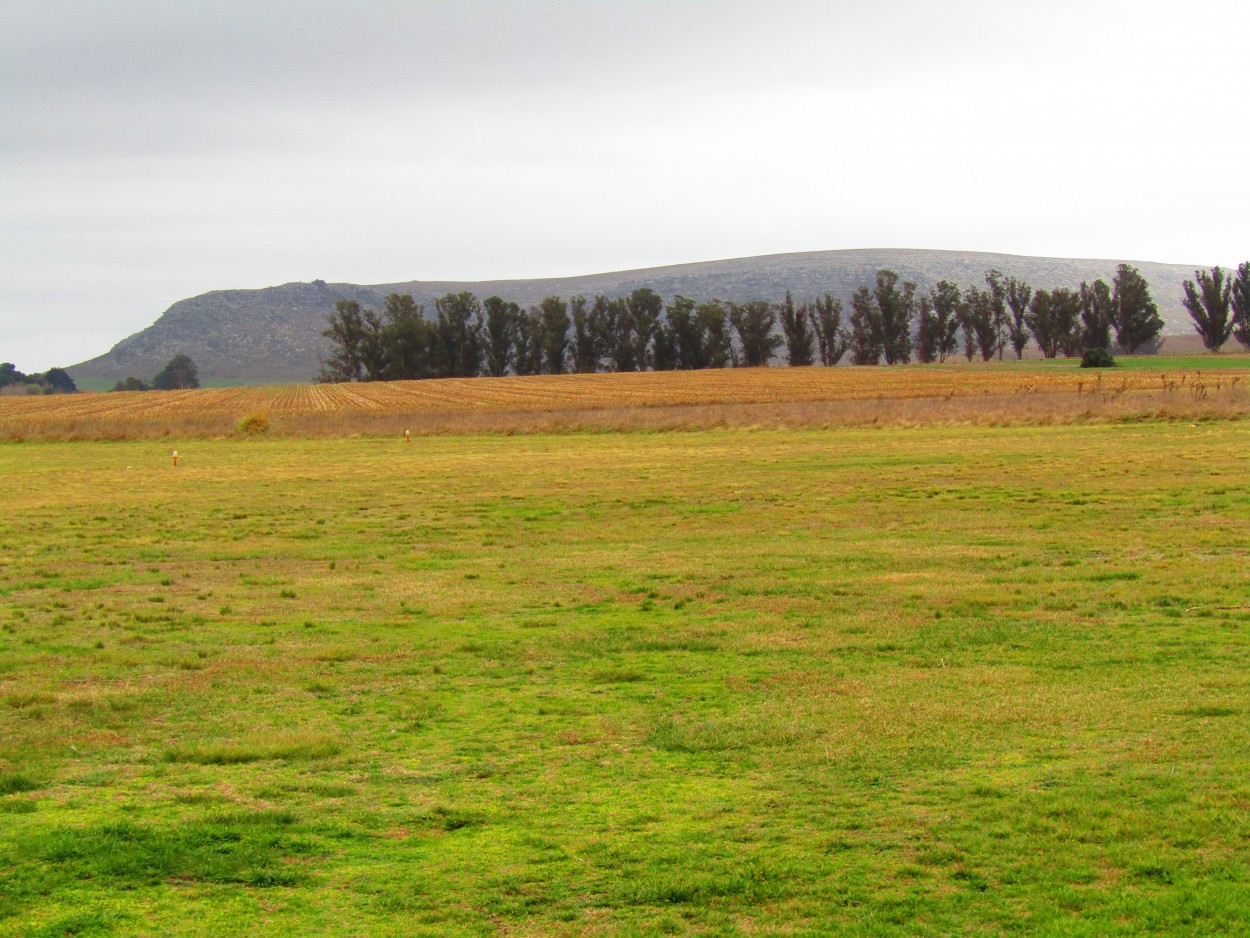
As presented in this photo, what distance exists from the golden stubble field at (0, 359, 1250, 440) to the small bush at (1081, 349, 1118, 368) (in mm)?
1987

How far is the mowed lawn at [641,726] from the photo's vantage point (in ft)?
19.4

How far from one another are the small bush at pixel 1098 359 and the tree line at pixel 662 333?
25.7 m

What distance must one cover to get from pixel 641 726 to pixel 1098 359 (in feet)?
333

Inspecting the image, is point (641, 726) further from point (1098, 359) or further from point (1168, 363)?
point (1168, 363)

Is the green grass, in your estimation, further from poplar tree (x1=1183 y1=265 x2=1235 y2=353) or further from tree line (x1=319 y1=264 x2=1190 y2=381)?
tree line (x1=319 y1=264 x2=1190 y2=381)

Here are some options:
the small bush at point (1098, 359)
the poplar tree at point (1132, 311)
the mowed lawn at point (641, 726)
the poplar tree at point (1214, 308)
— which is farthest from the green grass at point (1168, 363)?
the mowed lawn at point (641, 726)

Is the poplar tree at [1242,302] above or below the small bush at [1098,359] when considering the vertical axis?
above

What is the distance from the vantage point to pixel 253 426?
5847 centimetres

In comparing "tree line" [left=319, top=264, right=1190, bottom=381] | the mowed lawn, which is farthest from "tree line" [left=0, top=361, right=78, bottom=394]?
the mowed lawn

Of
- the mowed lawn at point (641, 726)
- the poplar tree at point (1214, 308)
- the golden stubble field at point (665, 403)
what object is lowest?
the mowed lawn at point (641, 726)

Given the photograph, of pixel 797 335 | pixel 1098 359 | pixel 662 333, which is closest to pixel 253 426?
pixel 1098 359

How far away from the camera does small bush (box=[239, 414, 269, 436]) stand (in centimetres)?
5816

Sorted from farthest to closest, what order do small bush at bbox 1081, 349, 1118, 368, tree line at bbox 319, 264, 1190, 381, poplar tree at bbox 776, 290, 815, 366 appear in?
1. poplar tree at bbox 776, 290, 815, 366
2. tree line at bbox 319, 264, 1190, 381
3. small bush at bbox 1081, 349, 1118, 368

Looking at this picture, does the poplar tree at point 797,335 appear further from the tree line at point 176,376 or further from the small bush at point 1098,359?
the tree line at point 176,376
